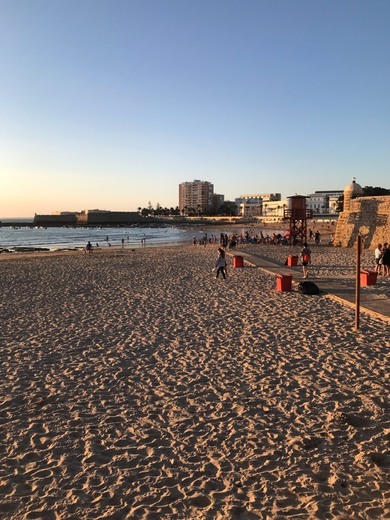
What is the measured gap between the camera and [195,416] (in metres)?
5.63

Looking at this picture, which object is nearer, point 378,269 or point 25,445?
point 25,445

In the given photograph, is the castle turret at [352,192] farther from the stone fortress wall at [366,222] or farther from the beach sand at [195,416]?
the beach sand at [195,416]

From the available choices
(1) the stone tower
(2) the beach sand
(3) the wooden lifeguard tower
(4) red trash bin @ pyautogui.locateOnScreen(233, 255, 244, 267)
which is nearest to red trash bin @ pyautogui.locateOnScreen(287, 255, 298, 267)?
(4) red trash bin @ pyautogui.locateOnScreen(233, 255, 244, 267)

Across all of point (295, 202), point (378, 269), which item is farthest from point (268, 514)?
point (295, 202)

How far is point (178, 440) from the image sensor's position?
5.05m

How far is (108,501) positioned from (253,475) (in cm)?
149

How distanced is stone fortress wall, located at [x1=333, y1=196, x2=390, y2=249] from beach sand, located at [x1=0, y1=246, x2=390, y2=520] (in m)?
24.3

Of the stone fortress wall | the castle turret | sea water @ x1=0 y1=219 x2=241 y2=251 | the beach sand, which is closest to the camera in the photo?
the beach sand

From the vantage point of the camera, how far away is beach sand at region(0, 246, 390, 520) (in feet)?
13.2

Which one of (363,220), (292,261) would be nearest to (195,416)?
(292,261)

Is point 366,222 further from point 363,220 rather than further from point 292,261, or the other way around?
point 292,261

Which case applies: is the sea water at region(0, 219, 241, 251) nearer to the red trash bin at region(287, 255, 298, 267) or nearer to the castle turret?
the castle turret

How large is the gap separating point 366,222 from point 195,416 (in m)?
32.4

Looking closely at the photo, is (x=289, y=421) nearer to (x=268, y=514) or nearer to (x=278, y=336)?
(x=268, y=514)
